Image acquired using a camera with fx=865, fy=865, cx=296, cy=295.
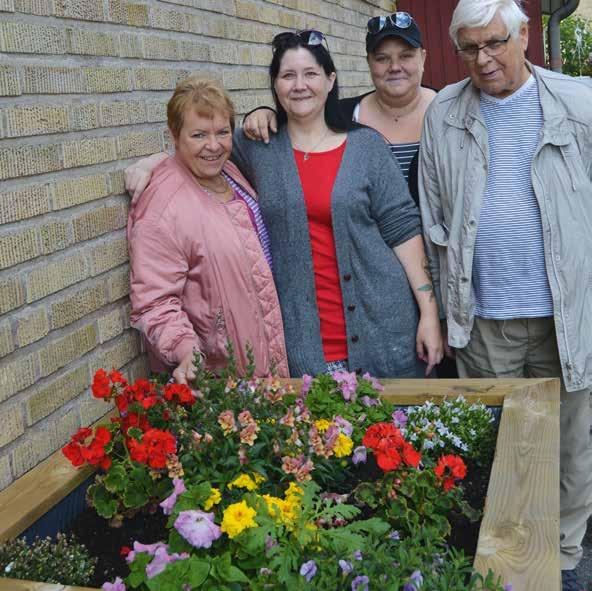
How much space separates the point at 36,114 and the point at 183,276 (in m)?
0.66

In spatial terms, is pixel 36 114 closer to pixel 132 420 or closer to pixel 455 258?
pixel 132 420

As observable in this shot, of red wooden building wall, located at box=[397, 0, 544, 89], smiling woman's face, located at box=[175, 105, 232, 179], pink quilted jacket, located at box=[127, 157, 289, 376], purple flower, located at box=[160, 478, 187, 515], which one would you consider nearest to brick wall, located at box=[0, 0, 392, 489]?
pink quilted jacket, located at box=[127, 157, 289, 376]

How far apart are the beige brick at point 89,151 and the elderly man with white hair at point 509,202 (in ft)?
3.74

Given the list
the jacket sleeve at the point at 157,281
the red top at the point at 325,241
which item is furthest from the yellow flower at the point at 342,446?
the red top at the point at 325,241

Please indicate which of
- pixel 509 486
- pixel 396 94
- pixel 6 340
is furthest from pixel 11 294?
pixel 396 94

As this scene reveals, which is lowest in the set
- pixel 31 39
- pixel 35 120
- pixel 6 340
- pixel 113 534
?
pixel 113 534

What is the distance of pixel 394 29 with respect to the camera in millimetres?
3307

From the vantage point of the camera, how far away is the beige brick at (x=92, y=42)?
102 inches

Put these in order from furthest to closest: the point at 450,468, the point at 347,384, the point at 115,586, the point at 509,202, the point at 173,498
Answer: the point at 509,202, the point at 347,384, the point at 450,468, the point at 173,498, the point at 115,586

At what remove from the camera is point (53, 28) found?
249 cm

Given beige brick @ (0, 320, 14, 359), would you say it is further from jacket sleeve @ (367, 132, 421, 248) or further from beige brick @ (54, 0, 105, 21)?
jacket sleeve @ (367, 132, 421, 248)

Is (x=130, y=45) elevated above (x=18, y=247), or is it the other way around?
(x=130, y=45)

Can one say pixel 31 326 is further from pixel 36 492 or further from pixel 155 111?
pixel 155 111

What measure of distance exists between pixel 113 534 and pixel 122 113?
139cm
